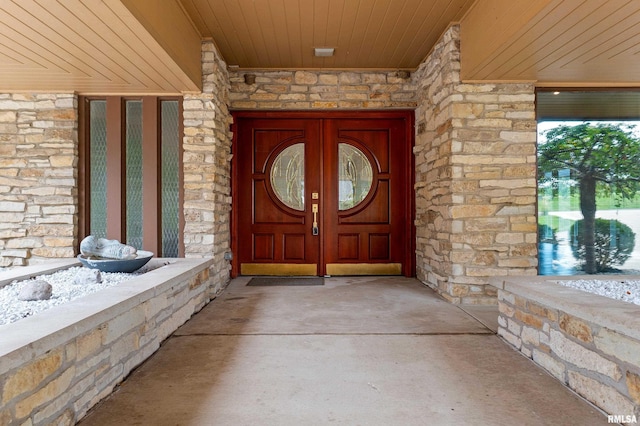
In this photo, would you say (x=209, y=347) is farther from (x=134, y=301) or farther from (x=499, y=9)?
(x=499, y=9)

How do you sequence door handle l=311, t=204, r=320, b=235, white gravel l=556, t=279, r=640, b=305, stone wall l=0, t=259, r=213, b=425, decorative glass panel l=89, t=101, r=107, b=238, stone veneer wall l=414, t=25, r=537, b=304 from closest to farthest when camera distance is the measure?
1. stone wall l=0, t=259, r=213, b=425
2. white gravel l=556, t=279, r=640, b=305
3. stone veneer wall l=414, t=25, r=537, b=304
4. decorative glass panel l=89, t=101, r=107, b=238
5. door handle l=311, t=204, r=320, b=235

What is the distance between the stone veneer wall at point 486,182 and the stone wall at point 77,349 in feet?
8.97

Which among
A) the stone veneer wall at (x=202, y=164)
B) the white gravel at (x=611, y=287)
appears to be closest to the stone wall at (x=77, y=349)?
the stone veneer wall at (x=202, y=164)

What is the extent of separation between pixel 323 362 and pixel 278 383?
373 mm

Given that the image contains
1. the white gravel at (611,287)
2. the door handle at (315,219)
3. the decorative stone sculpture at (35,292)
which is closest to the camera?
the decorative stone sculpture at (35,292)

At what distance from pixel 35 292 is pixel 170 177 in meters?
2.24

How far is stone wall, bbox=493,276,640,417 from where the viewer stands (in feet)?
5.45

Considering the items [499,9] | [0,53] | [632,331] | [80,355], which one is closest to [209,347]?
[80,355]

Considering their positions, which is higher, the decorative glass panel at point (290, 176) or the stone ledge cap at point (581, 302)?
the decorative glass panel at point (290, 176)

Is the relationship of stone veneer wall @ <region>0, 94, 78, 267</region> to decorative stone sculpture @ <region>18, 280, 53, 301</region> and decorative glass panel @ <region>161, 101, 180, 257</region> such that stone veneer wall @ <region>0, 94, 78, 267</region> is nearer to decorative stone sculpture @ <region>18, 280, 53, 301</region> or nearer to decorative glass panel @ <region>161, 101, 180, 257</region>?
decorative glass panel @ <region>161, 101, 180, 257</region>

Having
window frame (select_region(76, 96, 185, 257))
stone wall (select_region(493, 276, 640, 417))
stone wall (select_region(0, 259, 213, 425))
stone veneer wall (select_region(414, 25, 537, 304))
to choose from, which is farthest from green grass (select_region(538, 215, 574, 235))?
window frame (select_region(76, 96, 185, 257))

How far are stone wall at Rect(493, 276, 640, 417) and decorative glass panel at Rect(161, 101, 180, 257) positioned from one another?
3.35 meters

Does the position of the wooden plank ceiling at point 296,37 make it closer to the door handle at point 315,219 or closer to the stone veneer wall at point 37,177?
the stone veneer wall at point 37,177

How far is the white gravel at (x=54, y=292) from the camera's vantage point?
1.98 metres
